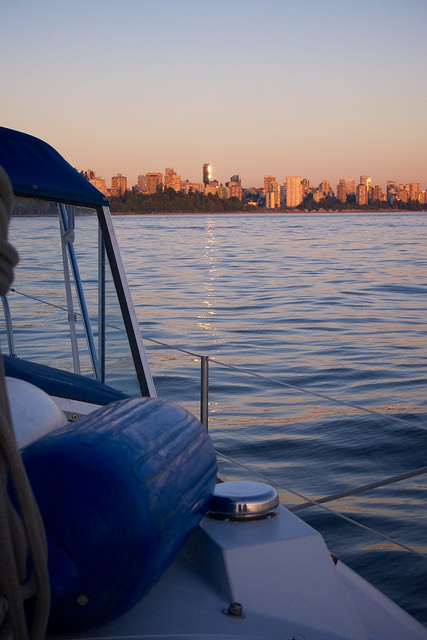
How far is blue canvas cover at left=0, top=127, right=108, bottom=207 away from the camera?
354 centimetres

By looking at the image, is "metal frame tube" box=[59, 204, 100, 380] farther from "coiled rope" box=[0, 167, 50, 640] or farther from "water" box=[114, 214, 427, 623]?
"coiled rope" box=[0, 167, 50, 640]

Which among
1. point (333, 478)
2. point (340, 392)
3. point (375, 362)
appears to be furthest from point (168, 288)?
point (333, 478)

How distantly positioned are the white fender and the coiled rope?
55 centimetres

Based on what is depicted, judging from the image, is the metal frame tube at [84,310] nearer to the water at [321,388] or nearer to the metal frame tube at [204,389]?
the metal frame tube at [204,389]

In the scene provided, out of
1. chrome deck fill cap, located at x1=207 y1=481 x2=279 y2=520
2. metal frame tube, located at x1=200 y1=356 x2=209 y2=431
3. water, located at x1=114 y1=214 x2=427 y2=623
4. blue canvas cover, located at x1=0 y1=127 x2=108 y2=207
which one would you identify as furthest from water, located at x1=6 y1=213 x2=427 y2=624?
blue canvas cover, located at x1=0 y1=127 x2=108 y2=207

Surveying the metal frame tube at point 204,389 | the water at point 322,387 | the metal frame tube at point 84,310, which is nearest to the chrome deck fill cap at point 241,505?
the water at point 322,387

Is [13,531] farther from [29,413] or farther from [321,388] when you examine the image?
[321,388]

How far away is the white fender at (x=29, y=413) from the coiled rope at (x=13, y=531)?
548mm

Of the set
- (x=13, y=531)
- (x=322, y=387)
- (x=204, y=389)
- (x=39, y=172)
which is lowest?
(x=322, y=387)

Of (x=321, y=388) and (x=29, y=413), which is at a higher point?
(x=29, y=413)

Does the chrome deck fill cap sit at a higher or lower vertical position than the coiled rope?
lower

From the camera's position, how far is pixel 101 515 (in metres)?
1.71

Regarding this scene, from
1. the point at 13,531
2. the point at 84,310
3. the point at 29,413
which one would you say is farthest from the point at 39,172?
the point at 13,531

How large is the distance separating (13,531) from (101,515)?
15.1 inches
